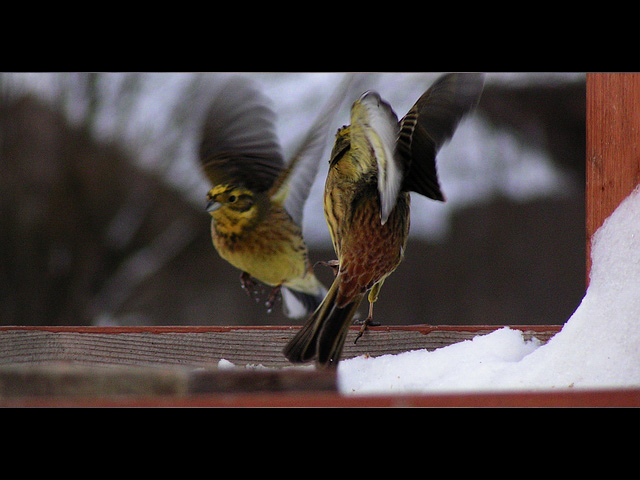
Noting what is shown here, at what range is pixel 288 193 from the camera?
7.11ft

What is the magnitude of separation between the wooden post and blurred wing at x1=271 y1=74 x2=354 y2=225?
72cm

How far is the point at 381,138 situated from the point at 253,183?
66 cm

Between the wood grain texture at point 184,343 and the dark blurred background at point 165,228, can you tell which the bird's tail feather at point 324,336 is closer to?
the wood grain texture at point 184,343

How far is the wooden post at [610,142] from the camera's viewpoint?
5.84ft

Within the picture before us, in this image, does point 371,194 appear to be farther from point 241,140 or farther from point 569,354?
point 569,354

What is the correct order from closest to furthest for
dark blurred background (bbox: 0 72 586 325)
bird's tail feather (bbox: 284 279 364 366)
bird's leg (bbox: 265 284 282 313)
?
bird's tail feather (bbox: 284 279 364 366) < bird's leg (bbox: 265 284 282 313) < dark blurred background (bbox: 0 72 586 325)

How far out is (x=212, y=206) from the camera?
196 centimetres

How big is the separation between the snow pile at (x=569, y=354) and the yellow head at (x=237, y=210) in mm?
520

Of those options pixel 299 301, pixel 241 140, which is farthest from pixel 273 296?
pixel 241 140

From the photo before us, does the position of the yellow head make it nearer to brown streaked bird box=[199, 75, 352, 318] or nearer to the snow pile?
brown streaked bird box=[199, 75, 352, 318]

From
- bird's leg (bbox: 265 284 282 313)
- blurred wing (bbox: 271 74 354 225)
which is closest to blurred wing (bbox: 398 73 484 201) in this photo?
blurred wing (bbox: 271 74 354 225)

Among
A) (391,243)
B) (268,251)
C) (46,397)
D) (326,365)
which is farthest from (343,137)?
(46,397)

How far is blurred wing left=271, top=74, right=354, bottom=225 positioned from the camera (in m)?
1.95

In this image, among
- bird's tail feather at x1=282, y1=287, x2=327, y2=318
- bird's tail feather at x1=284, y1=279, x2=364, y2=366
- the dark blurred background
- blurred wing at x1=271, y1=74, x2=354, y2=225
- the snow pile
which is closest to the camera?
the snow pile
